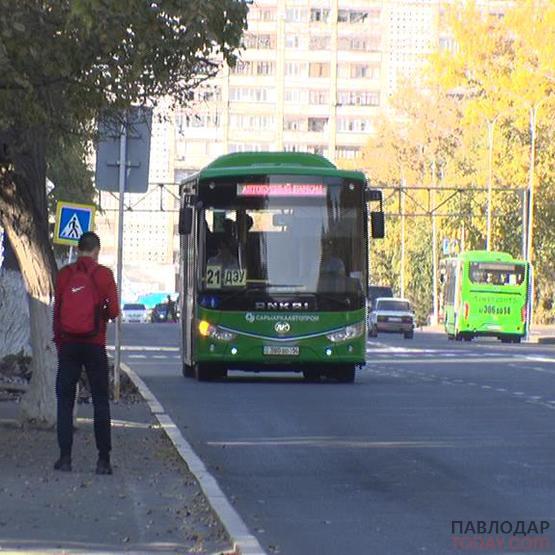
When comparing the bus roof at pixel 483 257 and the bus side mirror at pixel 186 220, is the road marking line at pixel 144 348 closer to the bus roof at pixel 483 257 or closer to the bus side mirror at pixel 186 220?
the bus roof at pixel 483 257

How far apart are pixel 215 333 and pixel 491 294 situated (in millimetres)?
38174

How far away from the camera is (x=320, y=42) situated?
174m

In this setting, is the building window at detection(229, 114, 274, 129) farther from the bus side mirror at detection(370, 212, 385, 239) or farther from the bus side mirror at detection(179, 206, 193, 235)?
the bus side mirror at detection(370, 212, 385, 239)

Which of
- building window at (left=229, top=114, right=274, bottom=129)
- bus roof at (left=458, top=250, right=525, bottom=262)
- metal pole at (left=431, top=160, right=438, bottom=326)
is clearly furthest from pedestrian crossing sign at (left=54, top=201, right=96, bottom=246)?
building window at (left=229, top=114, right=274, bottom=129)

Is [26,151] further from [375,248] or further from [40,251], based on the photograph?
[375,248]

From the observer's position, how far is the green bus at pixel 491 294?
66.1 meters

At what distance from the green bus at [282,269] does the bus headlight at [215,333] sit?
15 mm

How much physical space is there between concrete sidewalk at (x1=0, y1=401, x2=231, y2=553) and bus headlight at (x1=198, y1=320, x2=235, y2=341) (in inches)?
446

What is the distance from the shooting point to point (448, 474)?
14836 millimetres

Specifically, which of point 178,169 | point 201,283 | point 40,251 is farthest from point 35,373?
point 178,169

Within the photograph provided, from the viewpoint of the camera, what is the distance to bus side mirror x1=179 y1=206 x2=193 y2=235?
29.1 meters

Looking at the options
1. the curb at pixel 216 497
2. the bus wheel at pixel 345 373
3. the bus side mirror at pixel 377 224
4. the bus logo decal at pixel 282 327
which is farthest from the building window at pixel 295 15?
the curb at pixel 216 497

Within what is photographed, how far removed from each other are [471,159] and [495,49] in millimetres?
6042

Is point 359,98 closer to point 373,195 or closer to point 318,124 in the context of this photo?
point 318,124
